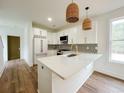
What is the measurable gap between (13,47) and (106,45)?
23.6ft

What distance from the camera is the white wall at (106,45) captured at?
2.92m

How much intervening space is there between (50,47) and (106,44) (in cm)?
420

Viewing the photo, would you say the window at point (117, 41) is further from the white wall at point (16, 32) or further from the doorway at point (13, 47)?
the doorway at point (13, 47)

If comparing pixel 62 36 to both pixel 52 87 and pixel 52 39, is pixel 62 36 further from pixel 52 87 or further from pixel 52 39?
pixel 52 87

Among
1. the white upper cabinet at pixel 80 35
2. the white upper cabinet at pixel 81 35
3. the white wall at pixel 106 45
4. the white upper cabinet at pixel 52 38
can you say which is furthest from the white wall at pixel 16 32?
the white wall at pixel 106 45

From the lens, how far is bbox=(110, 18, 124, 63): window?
9.58 ft

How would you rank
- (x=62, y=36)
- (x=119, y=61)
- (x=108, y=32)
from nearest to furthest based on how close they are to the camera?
1. (x=119, y=61)
2. (x=108, y=32)
3. (x=62, y=36)

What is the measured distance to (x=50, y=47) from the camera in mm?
6312

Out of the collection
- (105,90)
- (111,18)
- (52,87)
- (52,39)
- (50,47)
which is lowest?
(105,90)

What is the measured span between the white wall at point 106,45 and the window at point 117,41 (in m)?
0.18

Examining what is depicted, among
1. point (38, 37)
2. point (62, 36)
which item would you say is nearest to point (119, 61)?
point (62, 36)

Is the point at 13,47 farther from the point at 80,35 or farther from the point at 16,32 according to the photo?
the point at 80,35

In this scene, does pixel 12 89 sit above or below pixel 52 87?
below

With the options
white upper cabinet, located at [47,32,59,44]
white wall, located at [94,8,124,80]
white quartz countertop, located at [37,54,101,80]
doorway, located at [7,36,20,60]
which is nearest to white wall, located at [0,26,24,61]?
doorway, located at [7,36,20,60]
